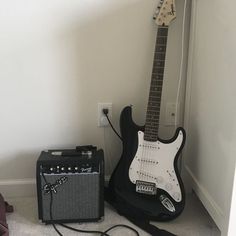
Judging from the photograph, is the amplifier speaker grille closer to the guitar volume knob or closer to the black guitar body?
the black guitar body

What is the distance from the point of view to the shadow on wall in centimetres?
148

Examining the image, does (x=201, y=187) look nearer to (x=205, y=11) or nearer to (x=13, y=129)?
(x=205, y=11)

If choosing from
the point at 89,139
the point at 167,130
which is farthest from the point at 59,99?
the point at 167,130

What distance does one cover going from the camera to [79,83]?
5.05ft

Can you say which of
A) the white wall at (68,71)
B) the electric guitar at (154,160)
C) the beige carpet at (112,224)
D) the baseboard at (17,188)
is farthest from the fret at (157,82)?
the baseboard at (17,188)

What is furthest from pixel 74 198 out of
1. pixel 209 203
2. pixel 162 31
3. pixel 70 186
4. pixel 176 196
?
pixel 162 31

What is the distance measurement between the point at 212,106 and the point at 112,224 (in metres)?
0.63

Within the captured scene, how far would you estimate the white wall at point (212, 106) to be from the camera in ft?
3.74

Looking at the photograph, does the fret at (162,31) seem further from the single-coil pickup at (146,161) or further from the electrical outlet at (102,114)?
the single-coil pickup at (146,161)

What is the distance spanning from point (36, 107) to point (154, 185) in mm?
628

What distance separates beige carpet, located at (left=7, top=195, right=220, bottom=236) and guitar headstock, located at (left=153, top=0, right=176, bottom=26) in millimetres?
827

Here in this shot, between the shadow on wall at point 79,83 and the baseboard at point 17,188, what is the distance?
24 millimetres

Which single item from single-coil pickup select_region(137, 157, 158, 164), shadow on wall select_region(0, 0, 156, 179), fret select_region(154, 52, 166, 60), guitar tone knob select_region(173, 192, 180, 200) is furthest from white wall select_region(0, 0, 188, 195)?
guitar tone knob select_region(173, 192, 180, 200)

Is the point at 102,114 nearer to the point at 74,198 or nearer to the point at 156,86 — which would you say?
the point at 156,86
